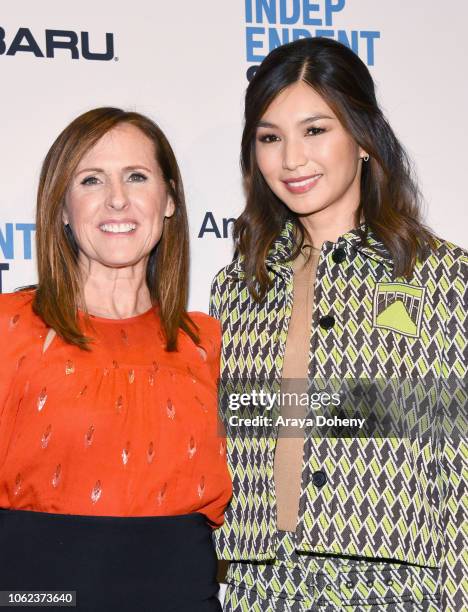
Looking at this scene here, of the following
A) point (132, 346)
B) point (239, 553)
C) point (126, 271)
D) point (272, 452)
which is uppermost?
point (126, 271)

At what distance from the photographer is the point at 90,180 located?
81.9 inches

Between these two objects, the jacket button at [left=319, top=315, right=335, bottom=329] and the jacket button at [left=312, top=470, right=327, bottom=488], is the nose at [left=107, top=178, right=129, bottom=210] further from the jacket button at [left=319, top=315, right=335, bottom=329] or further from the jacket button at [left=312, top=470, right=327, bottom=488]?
the jacket button at [left=312, top=470, right=327, bottom=488]

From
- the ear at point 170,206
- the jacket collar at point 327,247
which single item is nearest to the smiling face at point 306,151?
the jacket collar at point 327,247

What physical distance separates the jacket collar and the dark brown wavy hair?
15 millimetres

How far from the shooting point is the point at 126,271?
7.14ft

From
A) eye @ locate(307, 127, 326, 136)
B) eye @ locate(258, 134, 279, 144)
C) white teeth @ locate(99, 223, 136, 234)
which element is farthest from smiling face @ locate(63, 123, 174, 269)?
eye @ locate(307, 127, 326, 136)

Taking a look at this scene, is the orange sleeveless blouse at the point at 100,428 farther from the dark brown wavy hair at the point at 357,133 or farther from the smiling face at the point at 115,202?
the dark brown wavy hair at the point at 357,133

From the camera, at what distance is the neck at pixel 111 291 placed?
213 centimetres

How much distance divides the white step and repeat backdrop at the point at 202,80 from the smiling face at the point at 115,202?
0.44 m

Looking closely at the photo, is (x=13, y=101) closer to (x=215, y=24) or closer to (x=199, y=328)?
(x=215, y=24)

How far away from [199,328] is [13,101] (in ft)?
2.80

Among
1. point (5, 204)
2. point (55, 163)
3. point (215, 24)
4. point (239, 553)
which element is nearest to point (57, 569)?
point (239, 553)

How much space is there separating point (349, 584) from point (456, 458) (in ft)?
1.18

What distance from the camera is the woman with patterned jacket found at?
193cm
